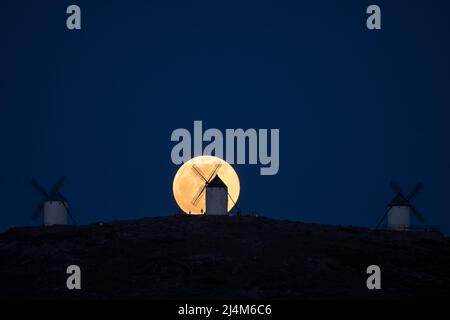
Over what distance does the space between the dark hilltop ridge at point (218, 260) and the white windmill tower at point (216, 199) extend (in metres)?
5.53

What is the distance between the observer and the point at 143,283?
80562mm

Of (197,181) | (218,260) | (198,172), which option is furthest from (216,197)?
(218,260)

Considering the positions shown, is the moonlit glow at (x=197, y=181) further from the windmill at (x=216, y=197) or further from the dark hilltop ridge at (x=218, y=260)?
the dark hilltop ridge at (x=218, y=260)

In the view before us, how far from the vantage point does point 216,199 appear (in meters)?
109

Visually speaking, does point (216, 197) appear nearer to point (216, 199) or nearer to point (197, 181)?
point (216, 199)

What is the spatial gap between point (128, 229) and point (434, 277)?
1233 inches

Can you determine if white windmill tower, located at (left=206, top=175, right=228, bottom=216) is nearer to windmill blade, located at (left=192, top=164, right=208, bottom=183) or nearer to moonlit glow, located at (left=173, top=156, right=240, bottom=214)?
moonlit glow, located at (left=173, top=156, right=240, bottom=214)

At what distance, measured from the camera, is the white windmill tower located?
10931 centimetres

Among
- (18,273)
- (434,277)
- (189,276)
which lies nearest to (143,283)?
(189,276)

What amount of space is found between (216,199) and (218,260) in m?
23.0

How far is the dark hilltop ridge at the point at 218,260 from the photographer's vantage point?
7894 cm
